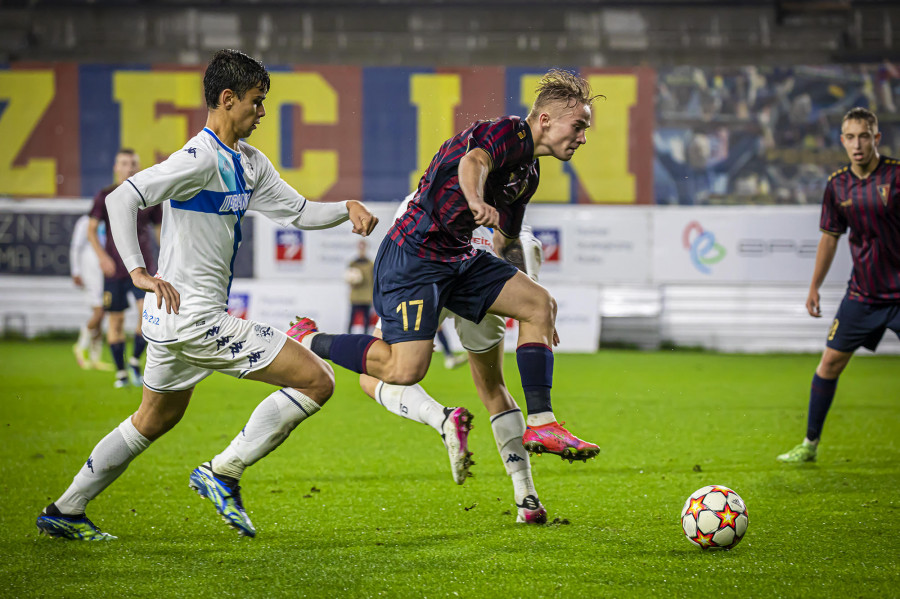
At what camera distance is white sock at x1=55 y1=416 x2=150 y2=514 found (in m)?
4.13

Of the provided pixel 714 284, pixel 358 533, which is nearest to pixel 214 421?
pixel 358 533

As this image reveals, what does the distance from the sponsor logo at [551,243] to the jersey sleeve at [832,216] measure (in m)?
9.24

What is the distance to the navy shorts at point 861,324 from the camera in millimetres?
5969

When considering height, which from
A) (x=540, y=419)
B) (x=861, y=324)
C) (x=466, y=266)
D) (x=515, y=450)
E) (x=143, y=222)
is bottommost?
(x=515, y=450)

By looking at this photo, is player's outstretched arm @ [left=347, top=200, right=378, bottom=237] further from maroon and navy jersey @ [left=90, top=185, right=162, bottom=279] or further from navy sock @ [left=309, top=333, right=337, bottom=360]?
maroon and navy jersey @ [left=90, top=185, right=162, bottom=279]

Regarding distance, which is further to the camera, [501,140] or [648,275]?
[648,275]

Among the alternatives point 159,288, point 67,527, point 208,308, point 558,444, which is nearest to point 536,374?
point 558,444

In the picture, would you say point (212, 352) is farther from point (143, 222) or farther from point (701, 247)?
point (701, 247)

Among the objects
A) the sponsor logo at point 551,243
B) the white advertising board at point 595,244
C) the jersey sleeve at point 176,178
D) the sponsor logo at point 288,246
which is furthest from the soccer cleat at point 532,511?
the sponsor logo at point 288,246

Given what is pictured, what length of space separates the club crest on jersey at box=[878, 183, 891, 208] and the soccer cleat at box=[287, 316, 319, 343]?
3.70 meters

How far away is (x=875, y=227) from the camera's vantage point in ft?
19.8

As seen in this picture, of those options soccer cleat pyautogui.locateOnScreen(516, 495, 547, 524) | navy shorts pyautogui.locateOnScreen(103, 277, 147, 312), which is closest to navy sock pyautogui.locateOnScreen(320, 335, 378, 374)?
soccer cleat pyautogui.locateOnScreen(516, 495, 547, 524)

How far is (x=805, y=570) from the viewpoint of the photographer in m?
3.71

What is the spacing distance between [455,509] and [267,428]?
1.23 m
